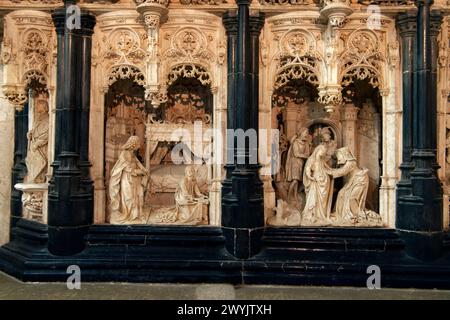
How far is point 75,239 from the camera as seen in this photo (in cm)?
668

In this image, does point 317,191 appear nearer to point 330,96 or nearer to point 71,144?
point 330,96

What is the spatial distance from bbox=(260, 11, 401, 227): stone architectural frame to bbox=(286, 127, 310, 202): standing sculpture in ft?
2.79

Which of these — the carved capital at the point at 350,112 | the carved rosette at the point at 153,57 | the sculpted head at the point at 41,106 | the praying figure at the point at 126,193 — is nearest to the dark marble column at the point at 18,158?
the sculpted head at the point at 41,106

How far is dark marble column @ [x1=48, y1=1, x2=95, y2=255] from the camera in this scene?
663 centimetres

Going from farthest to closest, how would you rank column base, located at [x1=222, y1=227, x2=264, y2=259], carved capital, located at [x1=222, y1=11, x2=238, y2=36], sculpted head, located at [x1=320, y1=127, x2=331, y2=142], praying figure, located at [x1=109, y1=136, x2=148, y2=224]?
1. sculpted head, located at [x1=320, y1=127, x2=331, y2=142]
2. praying figure, located at [x1=109, y1=136, x2=148, y2=224]
3. carved capital, located at [x1=222, y1=11, x2=238, y2=36]
4. column base, located at [x1=222, y1=227, x2=264, y2=259]

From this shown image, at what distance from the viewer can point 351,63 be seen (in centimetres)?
690

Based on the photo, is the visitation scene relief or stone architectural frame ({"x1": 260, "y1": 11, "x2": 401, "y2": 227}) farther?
the visitation scene relief

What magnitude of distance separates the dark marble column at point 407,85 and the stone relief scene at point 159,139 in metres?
3.76

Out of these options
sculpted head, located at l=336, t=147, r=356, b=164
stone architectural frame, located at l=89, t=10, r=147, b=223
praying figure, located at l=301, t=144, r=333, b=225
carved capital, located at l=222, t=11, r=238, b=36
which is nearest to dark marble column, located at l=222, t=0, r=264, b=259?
carved capital, located at l=222, t=11, r=238, b=36

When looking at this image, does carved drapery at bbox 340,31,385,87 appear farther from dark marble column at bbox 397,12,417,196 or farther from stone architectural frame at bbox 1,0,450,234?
dark marble column at bbox 397,12,417,196

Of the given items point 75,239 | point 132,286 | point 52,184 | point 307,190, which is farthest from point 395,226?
point 52,184

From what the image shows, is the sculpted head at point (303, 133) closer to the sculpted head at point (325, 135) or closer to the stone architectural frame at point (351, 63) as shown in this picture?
the sculpted head at point (325, 135)

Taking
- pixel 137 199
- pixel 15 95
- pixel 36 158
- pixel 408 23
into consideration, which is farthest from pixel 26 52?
pixel 408 23

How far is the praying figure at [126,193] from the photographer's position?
7.10 meters
